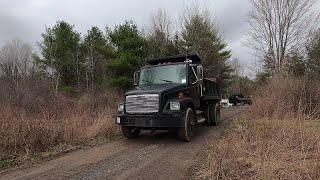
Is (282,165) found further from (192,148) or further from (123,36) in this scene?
(123,36)

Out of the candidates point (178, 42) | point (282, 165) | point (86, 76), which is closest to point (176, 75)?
point (282, 165)

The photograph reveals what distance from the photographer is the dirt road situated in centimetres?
718

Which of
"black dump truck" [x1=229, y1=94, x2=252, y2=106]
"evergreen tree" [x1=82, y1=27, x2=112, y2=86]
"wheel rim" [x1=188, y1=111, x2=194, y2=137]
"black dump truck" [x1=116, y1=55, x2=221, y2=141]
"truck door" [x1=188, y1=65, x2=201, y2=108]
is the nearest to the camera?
"black dump truck" [x1=116, y1=55, x2=221, y2=141]

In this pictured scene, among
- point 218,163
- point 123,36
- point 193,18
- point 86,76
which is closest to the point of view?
point 218,163

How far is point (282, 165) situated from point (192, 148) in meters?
4.10

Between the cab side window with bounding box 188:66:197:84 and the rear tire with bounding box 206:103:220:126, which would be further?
the rear tire with bounding box 206:103:220:126

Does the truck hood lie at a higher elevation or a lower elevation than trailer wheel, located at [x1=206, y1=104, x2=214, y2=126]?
higher

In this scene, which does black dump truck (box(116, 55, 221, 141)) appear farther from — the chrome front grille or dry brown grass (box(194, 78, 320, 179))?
dry brown grass (box(194, 78, 320, 179))

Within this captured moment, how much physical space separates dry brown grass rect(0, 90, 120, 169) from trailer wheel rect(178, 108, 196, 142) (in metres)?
2.66

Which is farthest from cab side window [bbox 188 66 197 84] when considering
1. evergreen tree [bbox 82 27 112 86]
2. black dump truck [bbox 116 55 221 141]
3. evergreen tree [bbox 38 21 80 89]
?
evergreen tree [bbox 38 21 80 89]

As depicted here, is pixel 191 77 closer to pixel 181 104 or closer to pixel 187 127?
pixel 181 104

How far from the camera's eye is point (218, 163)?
6.71 meters

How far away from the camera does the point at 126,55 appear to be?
27922 mm

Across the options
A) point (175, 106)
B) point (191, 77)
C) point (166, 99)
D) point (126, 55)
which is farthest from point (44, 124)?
point (126, 55)
